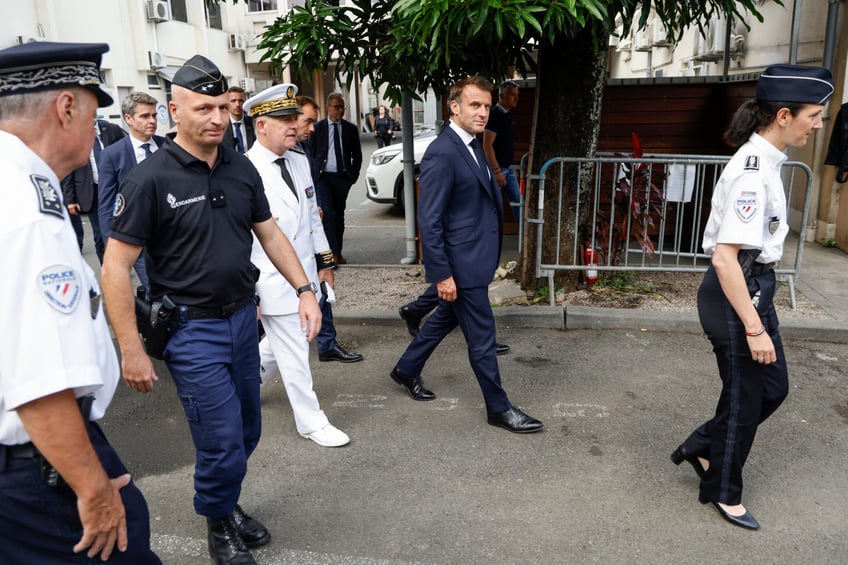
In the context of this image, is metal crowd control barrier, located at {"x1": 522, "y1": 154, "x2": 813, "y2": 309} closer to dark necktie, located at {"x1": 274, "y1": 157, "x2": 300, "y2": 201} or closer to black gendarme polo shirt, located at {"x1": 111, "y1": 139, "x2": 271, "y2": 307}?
dark necktie, located at {"x1": 274, "y1": 157, "x2": 300, "y2": 201}

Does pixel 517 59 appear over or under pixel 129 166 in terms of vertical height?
over

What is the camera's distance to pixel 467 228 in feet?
13.5

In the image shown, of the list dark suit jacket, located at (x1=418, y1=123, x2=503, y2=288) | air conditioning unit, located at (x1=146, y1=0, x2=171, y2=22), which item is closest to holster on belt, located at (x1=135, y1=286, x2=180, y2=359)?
dark suit jacket, located at (x1=418, y1=123, x2=503, y2=288)

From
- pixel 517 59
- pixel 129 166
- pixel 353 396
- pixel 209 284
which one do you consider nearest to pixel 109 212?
pixel 129 166

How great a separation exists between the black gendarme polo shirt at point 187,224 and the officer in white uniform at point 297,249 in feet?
3.07

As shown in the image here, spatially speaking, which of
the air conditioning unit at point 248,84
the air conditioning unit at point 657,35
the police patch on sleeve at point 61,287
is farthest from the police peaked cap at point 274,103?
the air conditioning unit at point 248,84

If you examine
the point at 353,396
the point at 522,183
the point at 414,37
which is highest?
the point at 414,37

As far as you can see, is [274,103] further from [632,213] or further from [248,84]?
[248,84]

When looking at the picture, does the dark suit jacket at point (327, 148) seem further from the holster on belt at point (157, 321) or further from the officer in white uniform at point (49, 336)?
the officer in white uniform at point (49, 336)

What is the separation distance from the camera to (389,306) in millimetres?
6477


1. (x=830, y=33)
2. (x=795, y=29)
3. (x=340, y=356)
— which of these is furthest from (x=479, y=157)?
(x=830, y=33)

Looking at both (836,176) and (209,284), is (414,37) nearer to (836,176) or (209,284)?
(209,284)

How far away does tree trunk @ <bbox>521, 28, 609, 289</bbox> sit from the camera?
609 cm

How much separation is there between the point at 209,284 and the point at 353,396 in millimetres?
2142
